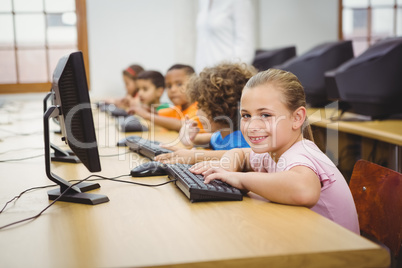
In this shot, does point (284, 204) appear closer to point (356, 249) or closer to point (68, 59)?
point (356, 249)

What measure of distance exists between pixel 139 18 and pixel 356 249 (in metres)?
4.61

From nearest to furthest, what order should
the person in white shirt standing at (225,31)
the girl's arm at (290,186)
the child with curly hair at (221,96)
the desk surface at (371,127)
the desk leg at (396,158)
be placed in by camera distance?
the girl's arm at (290,186) → the child with curly hair at (221,96) → the desk surface at (371,127) → the desk leg at (396,158) → the person in white shirt standing at (225,31)

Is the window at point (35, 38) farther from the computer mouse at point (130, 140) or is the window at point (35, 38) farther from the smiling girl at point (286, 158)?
the smiling girl at point (286, 158)

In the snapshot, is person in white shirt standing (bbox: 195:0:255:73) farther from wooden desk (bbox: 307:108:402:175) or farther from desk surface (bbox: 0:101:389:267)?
desk surface (bbox: 0:101:389:267)

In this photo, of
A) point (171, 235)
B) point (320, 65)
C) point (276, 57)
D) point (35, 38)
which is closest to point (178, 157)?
point (171, 235)

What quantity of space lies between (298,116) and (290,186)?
245mm

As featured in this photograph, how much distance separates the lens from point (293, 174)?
1.05m

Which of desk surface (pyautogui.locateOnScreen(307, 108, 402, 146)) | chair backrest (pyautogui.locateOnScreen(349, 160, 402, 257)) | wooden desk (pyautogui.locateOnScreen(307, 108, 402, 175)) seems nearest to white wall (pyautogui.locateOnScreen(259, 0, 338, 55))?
wooden desk (pyautogui.locateOnScreen(307, 108, 402, 175))

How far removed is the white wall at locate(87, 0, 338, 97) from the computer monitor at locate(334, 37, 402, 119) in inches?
94.4

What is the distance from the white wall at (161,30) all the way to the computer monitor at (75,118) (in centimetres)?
373

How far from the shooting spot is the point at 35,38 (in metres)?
5.06

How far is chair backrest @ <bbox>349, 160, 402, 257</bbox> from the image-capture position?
3.81 ft

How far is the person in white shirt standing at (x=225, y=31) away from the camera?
3514 millimetres

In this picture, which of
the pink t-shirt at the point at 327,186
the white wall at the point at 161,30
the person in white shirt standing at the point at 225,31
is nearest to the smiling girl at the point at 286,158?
the pink t-shirt at the point at 327,186
